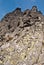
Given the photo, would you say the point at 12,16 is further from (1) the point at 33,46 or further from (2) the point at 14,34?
(1) the point at 33,46

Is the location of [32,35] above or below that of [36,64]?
above

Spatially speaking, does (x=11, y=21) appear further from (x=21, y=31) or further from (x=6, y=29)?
(x=21, y=31)

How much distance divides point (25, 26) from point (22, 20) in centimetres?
542

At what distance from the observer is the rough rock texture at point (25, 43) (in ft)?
140

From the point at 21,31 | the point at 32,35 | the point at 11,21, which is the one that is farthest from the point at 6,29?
the point at 32,35

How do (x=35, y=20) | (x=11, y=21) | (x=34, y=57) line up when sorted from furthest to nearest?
(x=11, y=21) < (x=35, y=20) < (x=34, y=57)

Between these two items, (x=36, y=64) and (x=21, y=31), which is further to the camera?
(x=21, y=31)

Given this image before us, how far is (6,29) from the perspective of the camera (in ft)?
209

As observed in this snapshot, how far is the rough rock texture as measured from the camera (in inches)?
1682

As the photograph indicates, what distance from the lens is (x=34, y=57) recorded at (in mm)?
43125

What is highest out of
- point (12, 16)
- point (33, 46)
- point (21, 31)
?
point (12, 16)

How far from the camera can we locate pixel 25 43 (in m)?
48.8

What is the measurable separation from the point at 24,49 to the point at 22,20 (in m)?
18.5

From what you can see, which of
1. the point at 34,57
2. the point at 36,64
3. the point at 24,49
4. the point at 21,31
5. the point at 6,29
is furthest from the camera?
the point at 6,29
